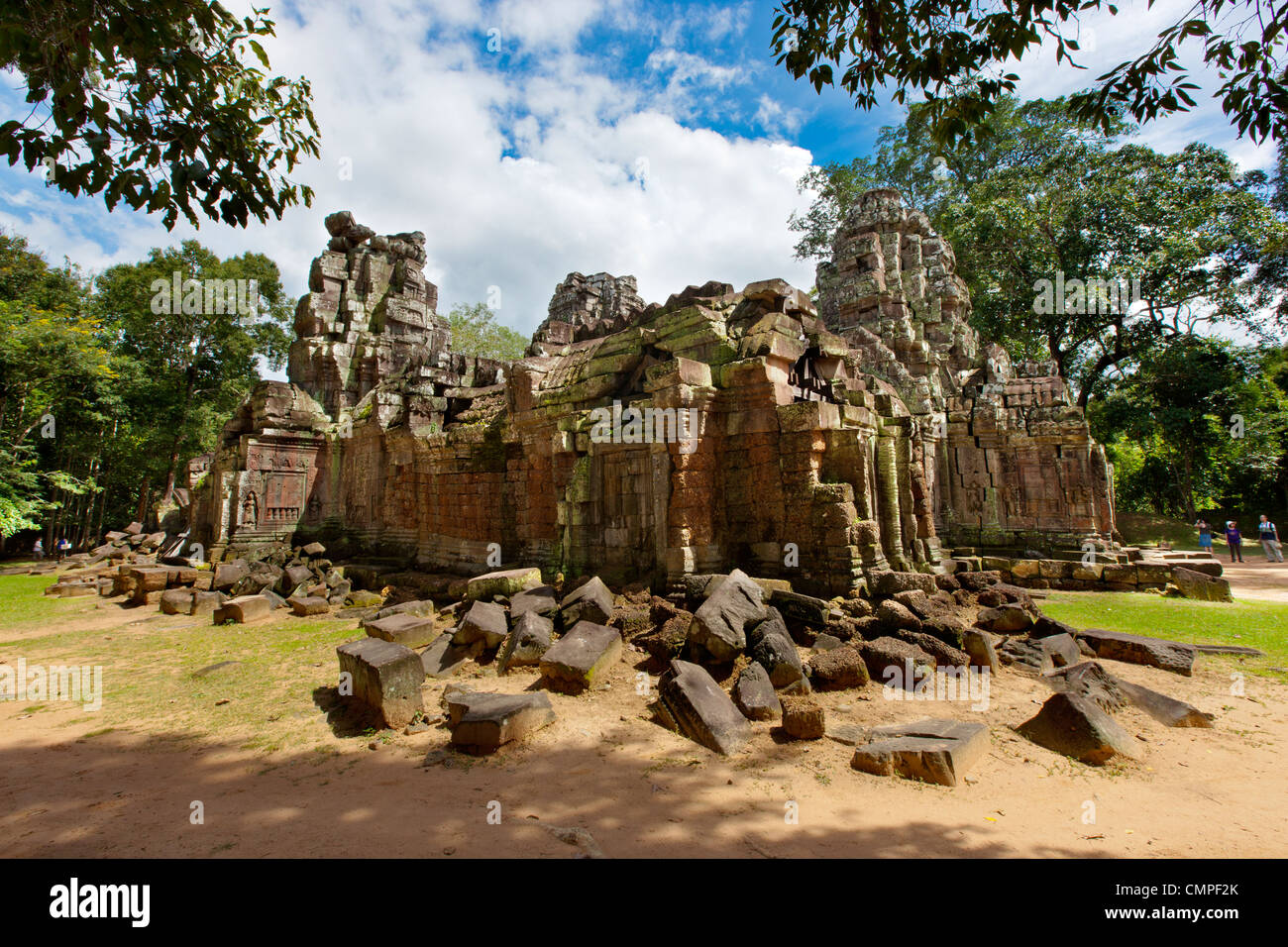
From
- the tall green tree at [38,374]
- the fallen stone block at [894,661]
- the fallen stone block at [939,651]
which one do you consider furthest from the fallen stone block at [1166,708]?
the tall green tree at [38,374]

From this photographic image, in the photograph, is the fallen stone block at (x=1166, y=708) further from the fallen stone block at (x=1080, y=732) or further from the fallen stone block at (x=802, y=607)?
the fallen stone block at (x=802, y=607)

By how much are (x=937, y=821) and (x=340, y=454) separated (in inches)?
663

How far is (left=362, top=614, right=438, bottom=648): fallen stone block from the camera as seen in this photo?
6914mm

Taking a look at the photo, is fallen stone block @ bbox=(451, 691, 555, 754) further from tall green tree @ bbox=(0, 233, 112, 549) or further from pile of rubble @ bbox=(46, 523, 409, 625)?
tall green tree @ bbox=(0, 233, 112, 549)

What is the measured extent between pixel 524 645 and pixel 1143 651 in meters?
6.43

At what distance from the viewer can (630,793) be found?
138 inches

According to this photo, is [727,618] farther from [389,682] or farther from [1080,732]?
[389,682]

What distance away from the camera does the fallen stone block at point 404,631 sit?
6.91 m

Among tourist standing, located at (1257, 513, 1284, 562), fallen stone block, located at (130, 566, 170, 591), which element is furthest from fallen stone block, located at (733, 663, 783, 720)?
tourist standing, located at (1257, 513, 1284, 562)

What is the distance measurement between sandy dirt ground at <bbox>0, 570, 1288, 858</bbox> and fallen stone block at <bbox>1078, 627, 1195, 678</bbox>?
2.11 feet

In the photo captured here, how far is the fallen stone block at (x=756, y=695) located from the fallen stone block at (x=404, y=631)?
410cm

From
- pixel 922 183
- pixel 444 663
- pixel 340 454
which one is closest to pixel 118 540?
pixel 340 454

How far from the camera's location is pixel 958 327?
62.3 feet
